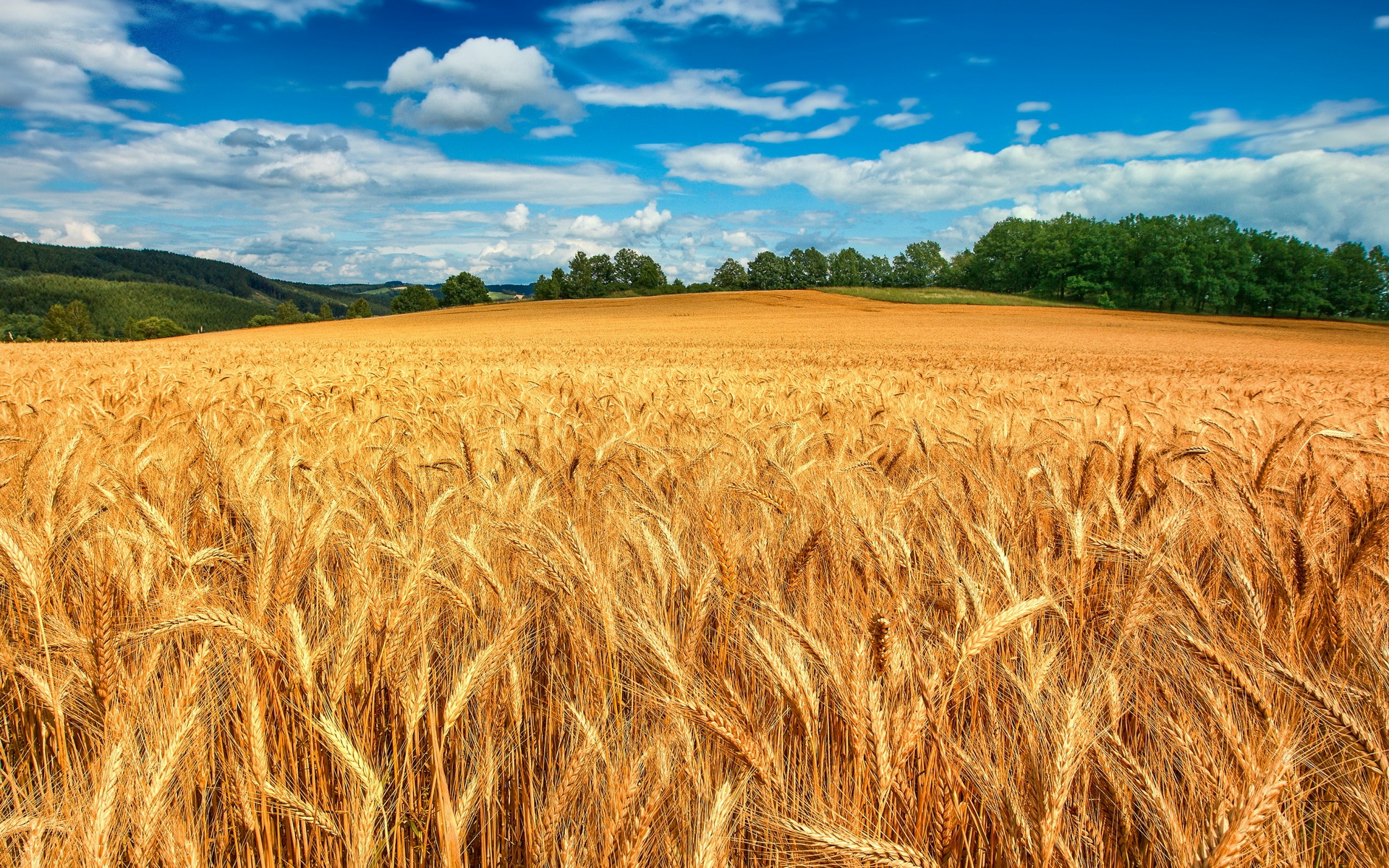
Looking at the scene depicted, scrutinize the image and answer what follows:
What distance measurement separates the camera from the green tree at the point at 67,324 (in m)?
87.7

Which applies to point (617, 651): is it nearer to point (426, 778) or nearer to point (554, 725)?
point (554, 725)

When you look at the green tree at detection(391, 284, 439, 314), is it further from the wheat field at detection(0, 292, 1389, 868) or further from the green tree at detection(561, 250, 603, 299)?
the wheat field at detection(0, 292, 1389, 868)

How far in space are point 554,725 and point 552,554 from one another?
0.42m

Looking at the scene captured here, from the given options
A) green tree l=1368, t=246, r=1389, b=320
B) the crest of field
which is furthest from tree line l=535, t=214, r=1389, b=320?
the crest of field

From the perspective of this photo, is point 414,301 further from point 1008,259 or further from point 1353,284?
point 1353,284

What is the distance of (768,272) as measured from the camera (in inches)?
4572

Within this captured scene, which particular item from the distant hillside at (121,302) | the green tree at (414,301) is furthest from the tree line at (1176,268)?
the distant hillside at (121,302)

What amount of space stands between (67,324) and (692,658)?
133m

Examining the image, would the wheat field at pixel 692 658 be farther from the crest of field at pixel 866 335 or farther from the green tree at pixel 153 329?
the green tree at pixel 153 329

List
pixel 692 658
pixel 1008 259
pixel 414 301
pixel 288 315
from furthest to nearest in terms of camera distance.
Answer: pixel 288 315 < pixel 414 301 < pixel 1008 259 < pixel 692 658

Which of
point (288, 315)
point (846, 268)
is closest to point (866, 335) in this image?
point (846, 268)

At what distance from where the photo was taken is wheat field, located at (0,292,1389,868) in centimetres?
99

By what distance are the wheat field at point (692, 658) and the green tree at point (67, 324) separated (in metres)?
105

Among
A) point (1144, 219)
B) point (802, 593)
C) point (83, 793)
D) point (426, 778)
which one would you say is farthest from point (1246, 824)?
point (1144, 219)
